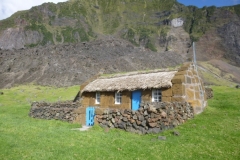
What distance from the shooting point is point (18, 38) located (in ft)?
570

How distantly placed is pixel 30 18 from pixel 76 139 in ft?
661

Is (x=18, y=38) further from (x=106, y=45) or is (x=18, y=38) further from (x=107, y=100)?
(x=107, y=100)

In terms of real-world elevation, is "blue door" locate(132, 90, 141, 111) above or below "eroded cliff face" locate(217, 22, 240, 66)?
below

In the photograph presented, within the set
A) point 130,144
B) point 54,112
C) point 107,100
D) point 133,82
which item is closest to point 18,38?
point 54,112

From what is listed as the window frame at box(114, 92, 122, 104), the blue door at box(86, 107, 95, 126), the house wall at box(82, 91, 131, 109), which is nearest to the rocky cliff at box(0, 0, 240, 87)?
the house wall at box(82, 91, 131, 109)

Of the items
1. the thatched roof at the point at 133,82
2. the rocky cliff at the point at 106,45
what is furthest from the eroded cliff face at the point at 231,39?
the thatched roof at the point at 133,82

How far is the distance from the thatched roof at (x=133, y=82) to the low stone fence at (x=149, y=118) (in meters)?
3.24

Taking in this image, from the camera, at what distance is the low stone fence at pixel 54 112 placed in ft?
75.7

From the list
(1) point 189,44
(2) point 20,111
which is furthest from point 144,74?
(1) point 189,44

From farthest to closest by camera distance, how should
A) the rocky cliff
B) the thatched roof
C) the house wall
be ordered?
the rocky cliff, the house wall, the thatched roof

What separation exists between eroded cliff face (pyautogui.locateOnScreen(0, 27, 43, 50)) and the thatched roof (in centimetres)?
16211

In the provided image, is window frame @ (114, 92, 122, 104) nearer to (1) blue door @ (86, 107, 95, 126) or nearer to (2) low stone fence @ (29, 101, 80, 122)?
(1) blue door @ (86, 107, 95, 126)

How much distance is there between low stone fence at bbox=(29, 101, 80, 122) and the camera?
23072 millimetres

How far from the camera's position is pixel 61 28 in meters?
194
